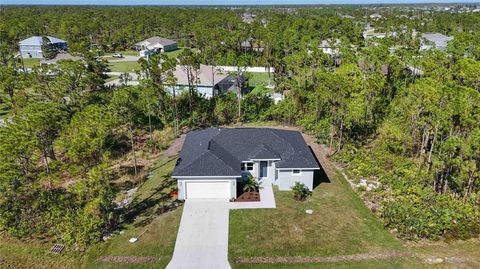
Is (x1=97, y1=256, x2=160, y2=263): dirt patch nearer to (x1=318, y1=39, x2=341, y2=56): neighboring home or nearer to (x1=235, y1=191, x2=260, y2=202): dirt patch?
(x1=235, y1=191, x2=260, y2=202): dirt patch

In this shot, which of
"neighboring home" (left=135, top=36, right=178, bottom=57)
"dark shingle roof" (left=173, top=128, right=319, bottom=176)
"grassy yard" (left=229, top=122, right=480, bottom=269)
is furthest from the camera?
"neighboring home" (left=135, top=36, right=178, bottom=57)

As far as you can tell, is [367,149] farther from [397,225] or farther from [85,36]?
[85,36]

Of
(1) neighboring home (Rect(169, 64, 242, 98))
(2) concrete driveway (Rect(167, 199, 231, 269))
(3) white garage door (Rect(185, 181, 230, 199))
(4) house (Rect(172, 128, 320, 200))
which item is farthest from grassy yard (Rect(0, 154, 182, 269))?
(1) neighboring home (Rect(169, 64, 242, 98))

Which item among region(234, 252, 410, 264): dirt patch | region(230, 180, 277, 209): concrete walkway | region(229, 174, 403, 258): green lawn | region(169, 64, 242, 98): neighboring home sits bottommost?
region(234, 252, 410, 264): dirt patch

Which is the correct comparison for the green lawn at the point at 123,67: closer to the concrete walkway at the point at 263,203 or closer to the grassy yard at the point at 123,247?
the concrete walkway at the point at 263,203

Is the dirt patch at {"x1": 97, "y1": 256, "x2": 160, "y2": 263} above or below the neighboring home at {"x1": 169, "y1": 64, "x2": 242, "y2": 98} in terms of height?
below
